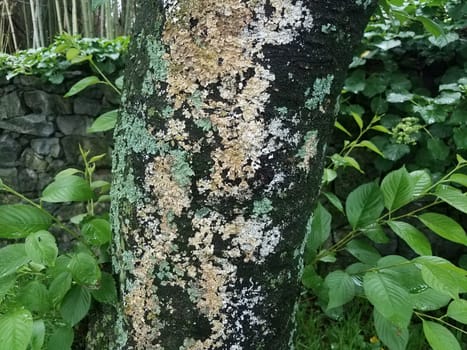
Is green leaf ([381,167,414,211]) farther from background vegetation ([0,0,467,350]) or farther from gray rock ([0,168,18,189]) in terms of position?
gray rock ([0,168,18,189])

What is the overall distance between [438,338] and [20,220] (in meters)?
0.78

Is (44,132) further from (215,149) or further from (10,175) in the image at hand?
(215,149)

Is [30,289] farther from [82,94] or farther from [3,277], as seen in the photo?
[82,94]

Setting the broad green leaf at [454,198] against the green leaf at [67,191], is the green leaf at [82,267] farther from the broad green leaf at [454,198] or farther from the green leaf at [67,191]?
the broad green leaf at [454,198]

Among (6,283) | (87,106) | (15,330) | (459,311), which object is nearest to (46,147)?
(87,106)

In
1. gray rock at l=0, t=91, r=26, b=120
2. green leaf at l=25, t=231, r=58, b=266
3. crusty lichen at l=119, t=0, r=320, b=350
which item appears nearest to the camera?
crusty lichen at l=119, t=0, r=320, b=350

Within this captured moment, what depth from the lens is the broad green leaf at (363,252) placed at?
1.09m

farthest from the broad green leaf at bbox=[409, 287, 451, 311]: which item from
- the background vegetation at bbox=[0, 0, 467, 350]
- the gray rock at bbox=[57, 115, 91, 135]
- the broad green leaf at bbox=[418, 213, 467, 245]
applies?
the gray rock at bbox=[57, 115, 91, 135]

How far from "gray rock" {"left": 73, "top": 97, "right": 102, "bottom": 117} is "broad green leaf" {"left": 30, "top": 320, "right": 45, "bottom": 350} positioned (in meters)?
2.09

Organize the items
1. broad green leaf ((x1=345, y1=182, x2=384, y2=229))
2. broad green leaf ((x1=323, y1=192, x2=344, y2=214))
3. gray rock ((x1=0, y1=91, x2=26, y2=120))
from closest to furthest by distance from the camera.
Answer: broad green leaf ((x1=345, y1=182, x2=384, y2=229)), broad green leaf ((x1=323, y1=192, x2=344, y2=214)), gray rock ((x1=0, y1=91, x2=26, y2=120))

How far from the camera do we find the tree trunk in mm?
652

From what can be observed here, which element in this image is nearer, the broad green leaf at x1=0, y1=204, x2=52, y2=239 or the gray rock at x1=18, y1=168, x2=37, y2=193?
the broad green leaf at x1=0, y1=204, x2=52, y2=239

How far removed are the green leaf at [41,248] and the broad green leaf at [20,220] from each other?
6cm

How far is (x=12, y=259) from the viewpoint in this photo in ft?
2.65
